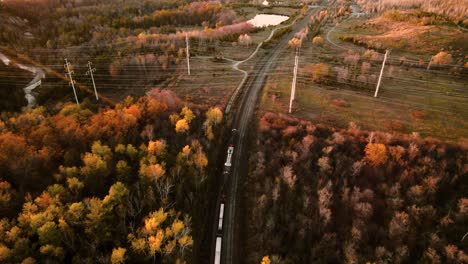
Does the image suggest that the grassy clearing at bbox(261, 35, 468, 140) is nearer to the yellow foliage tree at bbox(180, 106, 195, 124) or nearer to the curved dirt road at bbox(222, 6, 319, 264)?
the curved dirt road at bbox(222, 6, 319, 264)

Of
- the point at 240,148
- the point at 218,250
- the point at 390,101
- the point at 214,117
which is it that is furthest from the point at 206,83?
the point at 218,250

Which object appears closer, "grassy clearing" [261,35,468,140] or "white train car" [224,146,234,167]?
"white train car" [224,146,234,167]

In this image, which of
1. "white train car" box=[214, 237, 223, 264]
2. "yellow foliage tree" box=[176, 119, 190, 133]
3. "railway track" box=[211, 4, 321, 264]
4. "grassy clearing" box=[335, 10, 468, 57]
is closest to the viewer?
"white train car" box=[214, 237, 223, 264]

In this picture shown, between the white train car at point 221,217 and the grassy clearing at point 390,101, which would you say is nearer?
the white train car at point 221,217

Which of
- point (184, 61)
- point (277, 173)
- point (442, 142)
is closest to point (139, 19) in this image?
point (184, 61)

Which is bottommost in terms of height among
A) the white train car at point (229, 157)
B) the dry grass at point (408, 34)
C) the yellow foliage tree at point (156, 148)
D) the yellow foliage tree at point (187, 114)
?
the white train car at point (229, 157)

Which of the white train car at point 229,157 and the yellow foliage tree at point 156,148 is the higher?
the yellow foliage tree at point 156,148

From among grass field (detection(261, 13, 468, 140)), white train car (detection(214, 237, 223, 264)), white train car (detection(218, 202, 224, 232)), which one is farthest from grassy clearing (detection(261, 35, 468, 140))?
white train car (detection(214, 237, 223, 264))

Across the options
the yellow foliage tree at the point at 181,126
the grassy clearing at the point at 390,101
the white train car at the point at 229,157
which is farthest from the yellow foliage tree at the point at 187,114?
the grassy clearing at the point at 390,101

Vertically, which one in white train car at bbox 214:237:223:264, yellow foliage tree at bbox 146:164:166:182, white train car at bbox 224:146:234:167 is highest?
yellow foliage tree at bbox 146:164:166:182

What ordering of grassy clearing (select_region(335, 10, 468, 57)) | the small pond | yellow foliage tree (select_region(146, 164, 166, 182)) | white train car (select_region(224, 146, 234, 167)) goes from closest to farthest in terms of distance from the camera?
yellow foliage tree (select_region(146, 164, 166, 182))
white train car (select_region(224, 146, 234, 167))
grassy clearing (select_region(335, 10, 468, 57))
the small pond

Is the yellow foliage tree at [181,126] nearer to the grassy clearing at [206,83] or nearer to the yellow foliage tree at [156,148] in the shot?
the yellow foliage tree at [156,148]
